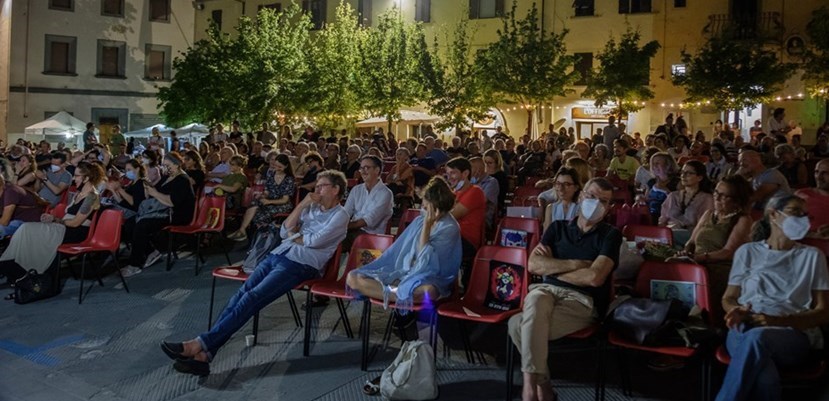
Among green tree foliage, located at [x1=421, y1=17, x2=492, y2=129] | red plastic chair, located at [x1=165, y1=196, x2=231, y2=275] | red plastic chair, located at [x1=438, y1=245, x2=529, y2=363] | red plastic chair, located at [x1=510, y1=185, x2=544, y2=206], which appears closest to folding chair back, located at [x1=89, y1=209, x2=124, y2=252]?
red plastic chair, located at [x1=165, y1=196, x2=231, y2=275]

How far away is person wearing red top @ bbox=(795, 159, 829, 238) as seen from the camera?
21.1ft

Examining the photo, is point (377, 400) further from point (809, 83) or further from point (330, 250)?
point (809, 83)

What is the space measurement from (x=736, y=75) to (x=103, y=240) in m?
17.5

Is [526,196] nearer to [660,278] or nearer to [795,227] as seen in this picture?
[660,278]

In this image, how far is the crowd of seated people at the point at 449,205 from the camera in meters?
5.14

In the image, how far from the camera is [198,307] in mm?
7582

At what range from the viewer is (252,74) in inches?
923

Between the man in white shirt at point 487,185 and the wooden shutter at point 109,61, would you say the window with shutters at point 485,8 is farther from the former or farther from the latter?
the man in white shirt at point 487,185

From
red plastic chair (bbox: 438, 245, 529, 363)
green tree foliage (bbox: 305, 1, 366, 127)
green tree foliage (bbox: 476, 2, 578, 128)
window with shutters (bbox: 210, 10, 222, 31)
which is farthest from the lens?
window with shutters (bbox: 210, 10, 222, 31)

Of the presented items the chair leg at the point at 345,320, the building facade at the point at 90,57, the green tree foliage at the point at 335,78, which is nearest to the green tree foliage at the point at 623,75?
the green tree foliage at the point at 335,78

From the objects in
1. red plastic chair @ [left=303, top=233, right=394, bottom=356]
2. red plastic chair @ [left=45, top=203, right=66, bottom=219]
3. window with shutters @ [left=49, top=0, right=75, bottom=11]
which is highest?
window with shutters @ [left=49, top=0, right=75, bottom=11]

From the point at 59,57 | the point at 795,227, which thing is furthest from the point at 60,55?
the point at 795,227

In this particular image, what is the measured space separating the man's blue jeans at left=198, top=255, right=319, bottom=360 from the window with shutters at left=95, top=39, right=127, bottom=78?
28936mm

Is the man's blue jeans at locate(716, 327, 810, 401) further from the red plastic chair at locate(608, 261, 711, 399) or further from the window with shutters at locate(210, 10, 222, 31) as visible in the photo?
the window with shutters at locate(210, 10, 222, 31)
